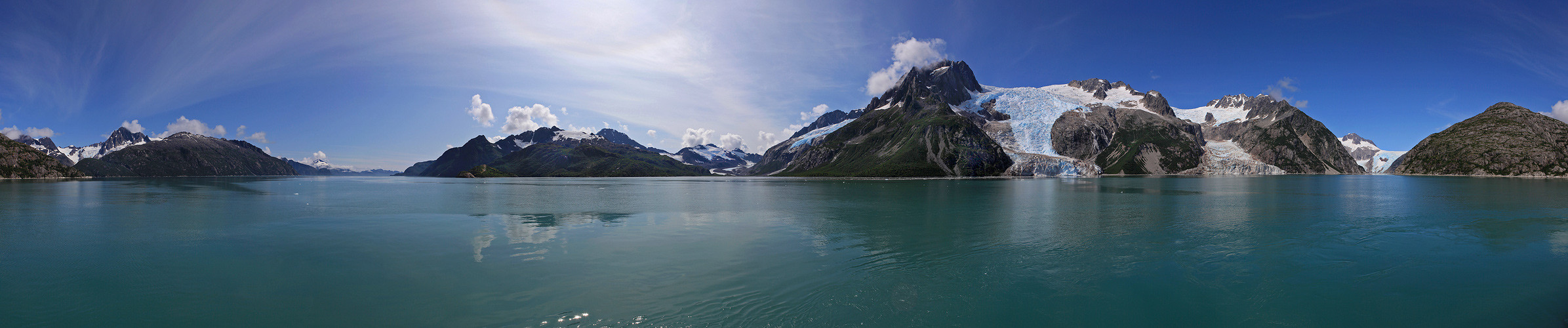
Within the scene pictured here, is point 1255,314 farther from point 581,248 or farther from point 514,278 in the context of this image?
point 581,248

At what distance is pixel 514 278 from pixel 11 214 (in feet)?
219

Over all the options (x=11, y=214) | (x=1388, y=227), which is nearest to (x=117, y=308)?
(x=11, y=214)

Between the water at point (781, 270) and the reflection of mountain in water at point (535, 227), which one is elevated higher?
the reflection of mountain in water at point (535, 227)

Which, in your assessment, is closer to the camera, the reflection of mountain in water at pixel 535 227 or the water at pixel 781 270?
the water at pixel 781 270

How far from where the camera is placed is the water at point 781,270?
17375 millimetres

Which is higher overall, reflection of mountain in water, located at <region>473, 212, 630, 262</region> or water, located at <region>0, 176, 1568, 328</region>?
reflection of mountain in water, located at <region>473, 212, 630, 262</region>

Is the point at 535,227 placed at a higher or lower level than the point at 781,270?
higher

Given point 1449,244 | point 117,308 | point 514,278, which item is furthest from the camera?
point 1449,244

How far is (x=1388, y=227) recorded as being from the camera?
41.5m

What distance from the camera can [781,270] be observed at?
78.7 ft

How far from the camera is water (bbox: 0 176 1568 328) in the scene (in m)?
17.4

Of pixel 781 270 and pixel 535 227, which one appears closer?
pixel 781 270

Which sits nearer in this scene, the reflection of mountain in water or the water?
the water

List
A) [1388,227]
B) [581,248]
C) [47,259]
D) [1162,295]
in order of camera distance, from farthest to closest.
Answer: [1388,227], [581,248], [47,259], [1162,295]
